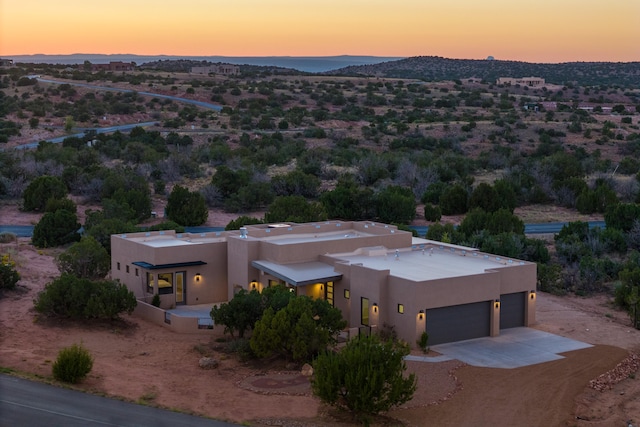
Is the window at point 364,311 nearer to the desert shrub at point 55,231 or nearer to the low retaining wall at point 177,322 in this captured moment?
the low retaining wall at point 177,322

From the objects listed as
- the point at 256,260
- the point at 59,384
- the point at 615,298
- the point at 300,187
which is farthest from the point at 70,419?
the point at 300,187

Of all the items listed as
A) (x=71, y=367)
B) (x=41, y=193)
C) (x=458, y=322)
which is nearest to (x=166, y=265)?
(x=71, y=367)

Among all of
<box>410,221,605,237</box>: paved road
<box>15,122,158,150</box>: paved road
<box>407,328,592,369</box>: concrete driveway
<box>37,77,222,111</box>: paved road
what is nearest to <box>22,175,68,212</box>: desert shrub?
<box>410,221,605,237</box>: paved road

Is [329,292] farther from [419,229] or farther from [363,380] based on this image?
[419,229]

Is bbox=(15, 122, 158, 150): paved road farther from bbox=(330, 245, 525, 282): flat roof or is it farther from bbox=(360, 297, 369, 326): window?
bbox=(360, 297, 369, 326): window

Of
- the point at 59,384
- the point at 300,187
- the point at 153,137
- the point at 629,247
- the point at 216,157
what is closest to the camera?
the point at 59,384

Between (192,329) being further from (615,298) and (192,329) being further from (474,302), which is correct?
(615,298)

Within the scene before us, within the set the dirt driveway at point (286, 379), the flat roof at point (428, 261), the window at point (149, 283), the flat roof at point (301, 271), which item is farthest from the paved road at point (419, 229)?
the dirt driveway at point (286, 379)
